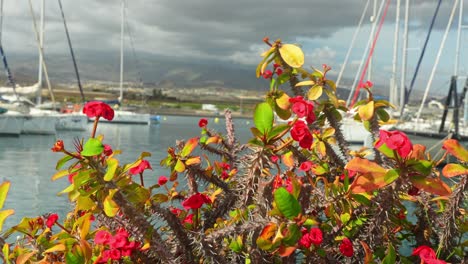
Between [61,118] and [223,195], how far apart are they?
133ft

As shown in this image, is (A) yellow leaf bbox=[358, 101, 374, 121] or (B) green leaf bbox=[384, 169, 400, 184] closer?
(B) green leaf bbox=[384, 169, 400, 184]

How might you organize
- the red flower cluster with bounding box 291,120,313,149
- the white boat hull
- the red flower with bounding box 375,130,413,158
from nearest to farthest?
the red flower with bounding box 375,130,413,158 → the red flower cluster with bounding box 291,120,313,149 → the white boat hull

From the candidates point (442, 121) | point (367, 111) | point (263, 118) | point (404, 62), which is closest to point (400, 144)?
point (263, 118)

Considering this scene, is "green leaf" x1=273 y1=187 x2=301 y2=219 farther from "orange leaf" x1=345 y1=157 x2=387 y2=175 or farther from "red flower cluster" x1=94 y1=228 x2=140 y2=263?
"red flower cluster" x1=94 y1=228 x2=140 y2=263

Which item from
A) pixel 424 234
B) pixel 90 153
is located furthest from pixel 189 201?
pixel 424 234

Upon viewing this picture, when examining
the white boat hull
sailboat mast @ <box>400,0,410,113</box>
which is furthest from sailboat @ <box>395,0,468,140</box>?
the white boat hull

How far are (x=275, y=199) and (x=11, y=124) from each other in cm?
3338

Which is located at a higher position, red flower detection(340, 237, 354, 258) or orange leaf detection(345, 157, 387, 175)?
orange leaf detection(345, 157, 387, 175)

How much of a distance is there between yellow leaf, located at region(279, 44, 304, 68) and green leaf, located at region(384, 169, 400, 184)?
20.5 inches

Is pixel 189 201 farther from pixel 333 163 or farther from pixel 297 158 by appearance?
pixel 333 163

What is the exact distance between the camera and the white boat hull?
30.8 m

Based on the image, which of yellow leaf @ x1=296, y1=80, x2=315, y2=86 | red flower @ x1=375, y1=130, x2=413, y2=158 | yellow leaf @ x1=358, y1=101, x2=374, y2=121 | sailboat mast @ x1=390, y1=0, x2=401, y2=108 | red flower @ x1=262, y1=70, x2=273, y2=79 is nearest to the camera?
red flower @ x1=375, y1=130, x2=413, y2=158

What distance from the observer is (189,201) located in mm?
1752

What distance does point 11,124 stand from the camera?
102 ft
